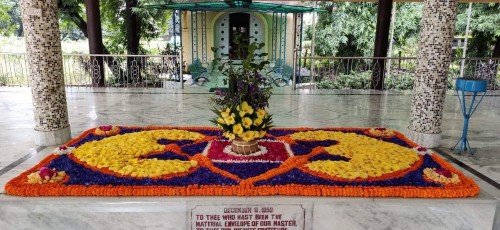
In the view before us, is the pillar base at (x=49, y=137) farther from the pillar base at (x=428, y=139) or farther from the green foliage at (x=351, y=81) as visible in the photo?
the green foliage at (x=351, y=81)

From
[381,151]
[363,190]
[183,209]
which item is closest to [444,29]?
[381,151]

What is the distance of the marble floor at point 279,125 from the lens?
272cm

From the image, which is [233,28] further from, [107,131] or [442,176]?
[442,176]

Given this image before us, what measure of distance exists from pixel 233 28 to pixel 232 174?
861 cm

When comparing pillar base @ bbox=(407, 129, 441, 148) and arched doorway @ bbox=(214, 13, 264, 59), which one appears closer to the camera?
pillar base @ bbox=(407, 129, 441, 148)

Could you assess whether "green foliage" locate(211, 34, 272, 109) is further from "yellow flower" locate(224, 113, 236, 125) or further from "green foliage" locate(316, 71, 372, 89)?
"green foliage" locate(316, 71, 372, 89)

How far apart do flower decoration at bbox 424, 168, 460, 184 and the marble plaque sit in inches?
46.3

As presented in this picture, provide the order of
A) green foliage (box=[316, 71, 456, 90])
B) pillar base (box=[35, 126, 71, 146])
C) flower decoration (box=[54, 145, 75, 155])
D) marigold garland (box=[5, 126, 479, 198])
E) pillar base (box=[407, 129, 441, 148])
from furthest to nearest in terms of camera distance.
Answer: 1. green foliage (box=[316, 71, 456, 90])
2. pillar base (box=[407, 129, 441, 148])
3. pillar base (box=[35, 126, 71, 146])
4. flower decoration (box=[54, 145, 75, 155])
5. marigold garland (box=[5, 126, 479, 198])

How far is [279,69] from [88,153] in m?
7.02

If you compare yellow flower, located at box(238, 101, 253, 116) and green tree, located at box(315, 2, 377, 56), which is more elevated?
green tree, located at box(315, 2, 377, 56)

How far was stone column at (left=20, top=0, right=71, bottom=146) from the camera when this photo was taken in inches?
157

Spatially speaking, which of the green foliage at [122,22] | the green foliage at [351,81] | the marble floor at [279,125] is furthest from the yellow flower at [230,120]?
the green foliage at [122,22]

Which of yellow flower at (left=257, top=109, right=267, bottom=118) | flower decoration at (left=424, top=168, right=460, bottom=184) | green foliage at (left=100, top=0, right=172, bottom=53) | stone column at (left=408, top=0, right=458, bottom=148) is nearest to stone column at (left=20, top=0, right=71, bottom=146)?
yellow flower at (left=257, top=109, right=267, bottom=118)

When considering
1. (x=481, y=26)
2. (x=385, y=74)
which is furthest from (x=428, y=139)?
(x=481, y=26)
